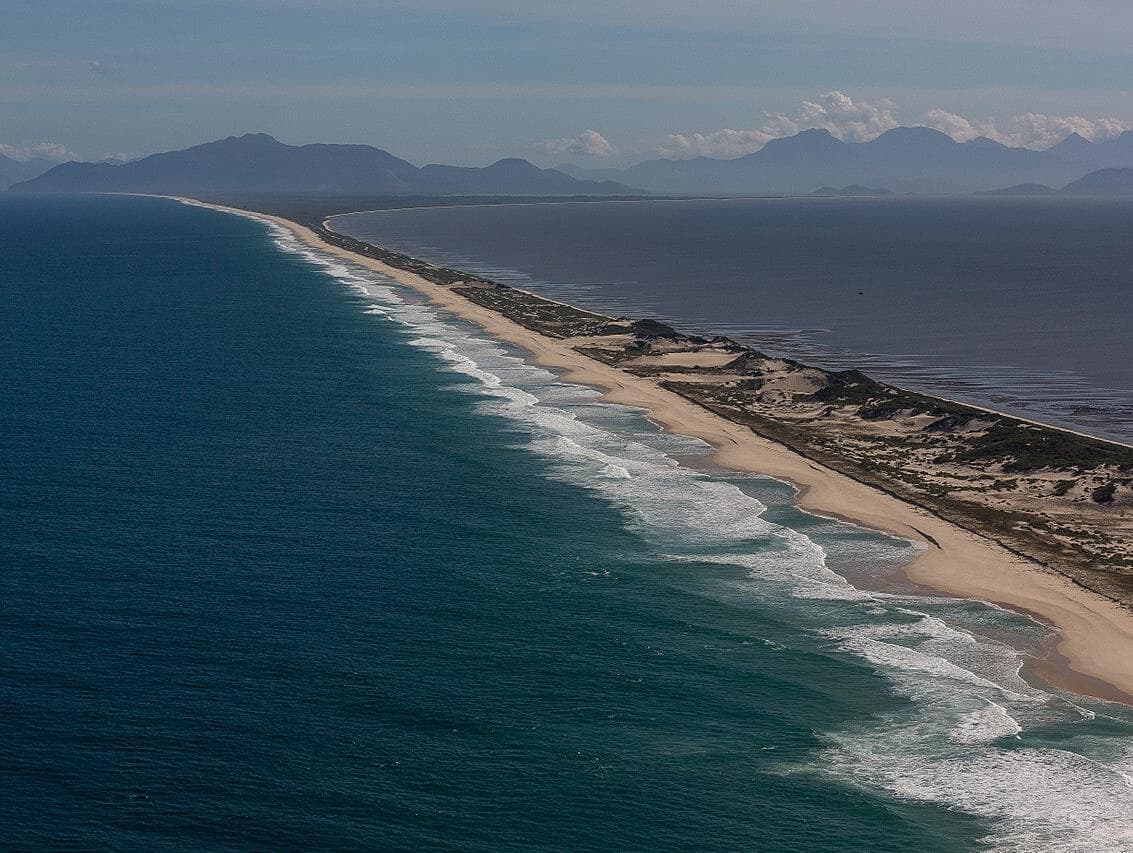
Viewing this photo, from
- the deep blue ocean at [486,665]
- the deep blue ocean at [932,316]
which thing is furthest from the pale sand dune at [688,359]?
the deep blue ocean at [486,665]

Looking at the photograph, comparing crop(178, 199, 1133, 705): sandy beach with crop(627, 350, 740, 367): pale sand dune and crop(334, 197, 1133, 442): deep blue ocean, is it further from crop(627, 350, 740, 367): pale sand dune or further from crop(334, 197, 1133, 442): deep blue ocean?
crop(334, 197, 1133, 442): deep blue ocean

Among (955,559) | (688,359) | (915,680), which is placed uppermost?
(688,359)

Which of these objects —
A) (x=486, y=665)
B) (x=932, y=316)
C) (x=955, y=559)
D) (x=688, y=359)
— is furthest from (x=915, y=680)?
(x=932, y=316)

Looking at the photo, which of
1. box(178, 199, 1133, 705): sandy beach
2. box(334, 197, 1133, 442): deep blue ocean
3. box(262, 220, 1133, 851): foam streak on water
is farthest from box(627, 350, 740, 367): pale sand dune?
box(262, 220, 1133, 851): foam streak on water

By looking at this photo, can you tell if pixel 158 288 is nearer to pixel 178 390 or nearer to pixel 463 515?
pixel 178 390

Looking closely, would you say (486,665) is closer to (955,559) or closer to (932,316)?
(955,559)

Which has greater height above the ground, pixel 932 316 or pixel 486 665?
pixel 932 316
